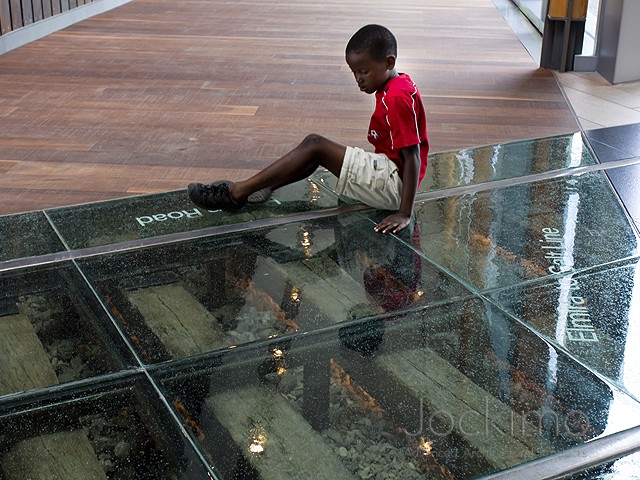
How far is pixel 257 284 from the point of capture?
2789mm

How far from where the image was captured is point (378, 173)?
3209 millimetres

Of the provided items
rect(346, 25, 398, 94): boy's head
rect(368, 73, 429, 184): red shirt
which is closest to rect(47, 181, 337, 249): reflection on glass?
rect(368, 73, 429, 184): red shirt

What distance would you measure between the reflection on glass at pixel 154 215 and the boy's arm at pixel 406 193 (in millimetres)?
354

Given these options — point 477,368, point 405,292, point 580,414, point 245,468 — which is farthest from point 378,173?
point 245,468

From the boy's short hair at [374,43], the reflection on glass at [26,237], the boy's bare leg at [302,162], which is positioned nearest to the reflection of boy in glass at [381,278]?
the boy's bare leg at [302,162]

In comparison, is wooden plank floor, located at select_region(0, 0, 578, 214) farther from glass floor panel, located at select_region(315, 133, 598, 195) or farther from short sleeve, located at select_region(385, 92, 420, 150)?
short sleeve, located at select_region(385, 92, 420, 150)

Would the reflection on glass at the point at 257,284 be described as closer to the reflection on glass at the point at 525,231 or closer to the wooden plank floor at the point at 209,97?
the reflection on glass at the point at 525,231

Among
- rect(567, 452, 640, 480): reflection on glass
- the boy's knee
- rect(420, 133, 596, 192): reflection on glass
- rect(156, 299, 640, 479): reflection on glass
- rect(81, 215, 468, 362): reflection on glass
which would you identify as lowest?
rect(420, 133, 596, 192): reflection on glass

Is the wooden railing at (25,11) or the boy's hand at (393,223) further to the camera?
the wooden railing at (25,11)

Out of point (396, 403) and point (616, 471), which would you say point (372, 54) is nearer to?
point (396, 403)

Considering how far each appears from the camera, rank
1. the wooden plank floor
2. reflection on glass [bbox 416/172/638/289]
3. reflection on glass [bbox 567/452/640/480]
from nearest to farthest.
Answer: reflection on glass [bbox 567/452/640/480] < reflection on glass [bbox 416/172/638/289] < the wooden plank floor

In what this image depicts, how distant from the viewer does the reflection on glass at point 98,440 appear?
1917 mm

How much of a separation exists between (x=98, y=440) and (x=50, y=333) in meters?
0.56

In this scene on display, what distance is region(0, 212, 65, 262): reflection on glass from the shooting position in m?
3.03
